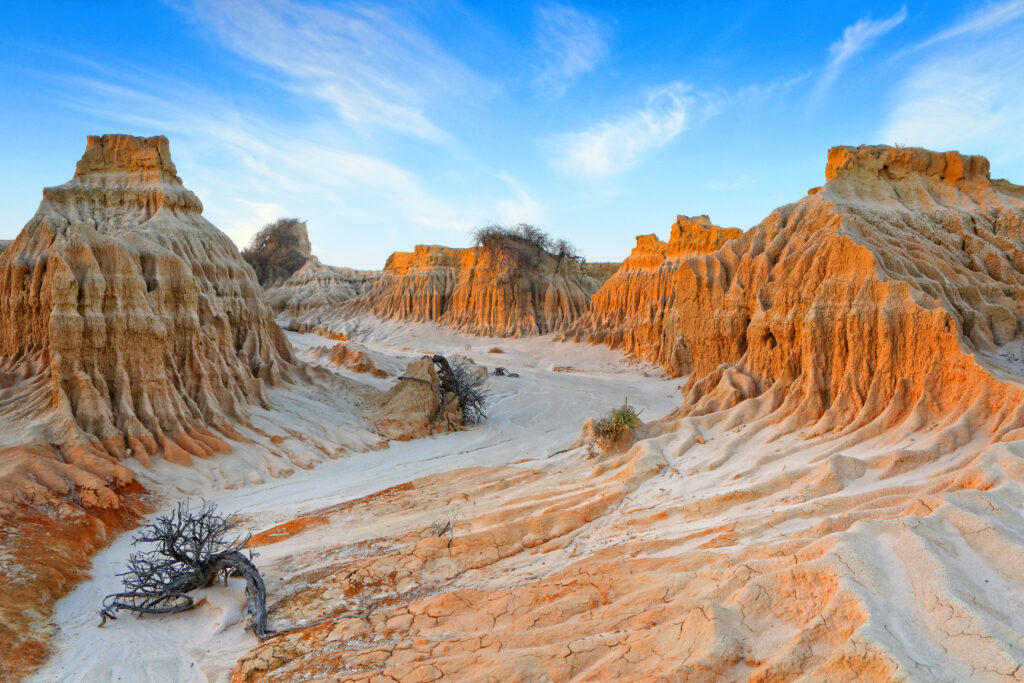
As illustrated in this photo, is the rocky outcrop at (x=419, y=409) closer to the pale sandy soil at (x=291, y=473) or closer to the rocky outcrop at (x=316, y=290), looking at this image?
the pale sandy soil at (x=291, y=473)

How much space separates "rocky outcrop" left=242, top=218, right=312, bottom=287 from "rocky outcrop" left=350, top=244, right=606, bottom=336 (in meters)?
19.8

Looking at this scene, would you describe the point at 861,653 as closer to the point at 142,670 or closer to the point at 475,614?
the point at 475,614

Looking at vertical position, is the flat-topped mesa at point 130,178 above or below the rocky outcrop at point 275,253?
below

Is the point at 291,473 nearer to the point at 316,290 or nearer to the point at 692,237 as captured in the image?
the point at 692,237

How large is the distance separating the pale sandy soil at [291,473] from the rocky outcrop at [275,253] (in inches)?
1554

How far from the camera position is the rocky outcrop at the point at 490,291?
35.5 metres

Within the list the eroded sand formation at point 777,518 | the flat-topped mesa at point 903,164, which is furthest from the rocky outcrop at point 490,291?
the eroded sand formation at point 777,518

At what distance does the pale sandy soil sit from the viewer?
4656mm

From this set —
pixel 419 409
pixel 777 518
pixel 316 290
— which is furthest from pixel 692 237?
pixel 316 290

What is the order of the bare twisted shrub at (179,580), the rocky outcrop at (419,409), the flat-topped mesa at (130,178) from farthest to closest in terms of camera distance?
1. the flat-topped mesa at (130,178)
2. the rocky outcrop at (419,409)
3. the bare twisted shrub at (179,580)

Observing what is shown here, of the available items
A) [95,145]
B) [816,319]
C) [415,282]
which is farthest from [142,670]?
[415,282]

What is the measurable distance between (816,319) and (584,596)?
5.83 metres

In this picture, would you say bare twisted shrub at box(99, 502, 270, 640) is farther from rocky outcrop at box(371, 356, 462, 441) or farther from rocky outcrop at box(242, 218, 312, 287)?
rocky outcrop at box(242, 218, 312, 287)

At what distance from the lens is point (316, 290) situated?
47.7 m
